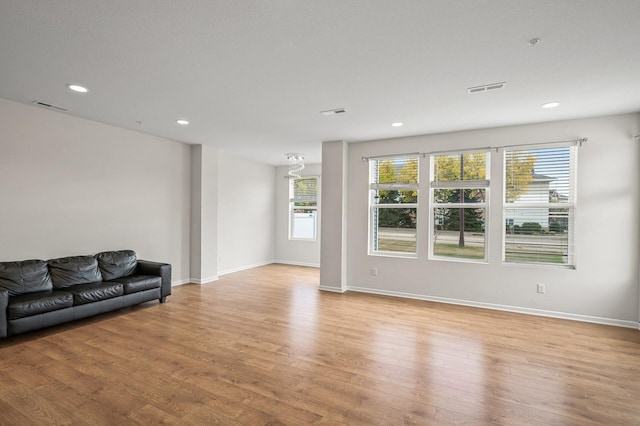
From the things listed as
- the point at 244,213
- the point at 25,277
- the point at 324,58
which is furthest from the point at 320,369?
the point at 244,213

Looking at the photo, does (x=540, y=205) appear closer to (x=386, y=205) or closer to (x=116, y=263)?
(x=386, y=205)

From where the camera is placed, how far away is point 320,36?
90.1 inches

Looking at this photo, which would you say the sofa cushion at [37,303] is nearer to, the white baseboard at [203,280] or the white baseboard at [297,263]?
the white baseboard at [203,280]

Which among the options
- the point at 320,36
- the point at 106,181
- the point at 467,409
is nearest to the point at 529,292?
the point at 467,409

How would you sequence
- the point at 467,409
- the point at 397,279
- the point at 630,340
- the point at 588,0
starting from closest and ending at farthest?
the point at 588,0, the point at 467,409, the point at 630,340, the point at 397,279

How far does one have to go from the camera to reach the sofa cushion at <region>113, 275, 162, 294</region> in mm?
4280

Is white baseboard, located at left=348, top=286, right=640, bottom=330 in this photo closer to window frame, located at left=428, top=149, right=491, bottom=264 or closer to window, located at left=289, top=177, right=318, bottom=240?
window frame, located at left=428, top=149, right=491, bottom=264

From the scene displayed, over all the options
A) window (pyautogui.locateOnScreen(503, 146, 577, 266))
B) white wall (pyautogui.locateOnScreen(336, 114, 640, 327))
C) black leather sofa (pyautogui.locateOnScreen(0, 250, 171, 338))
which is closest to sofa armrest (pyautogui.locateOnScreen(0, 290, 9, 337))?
black leather sofa (pyautogui.locateOnScreen(0, 250, 171, 338))

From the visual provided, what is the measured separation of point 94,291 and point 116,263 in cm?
80

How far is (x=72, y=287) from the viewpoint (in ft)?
12.9

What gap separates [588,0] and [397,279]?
13.8ft

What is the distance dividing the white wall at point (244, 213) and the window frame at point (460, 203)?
435 centimetres

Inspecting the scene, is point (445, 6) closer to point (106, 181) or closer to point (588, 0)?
point (588, 0)

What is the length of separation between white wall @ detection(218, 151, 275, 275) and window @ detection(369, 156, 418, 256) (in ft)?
11.0
